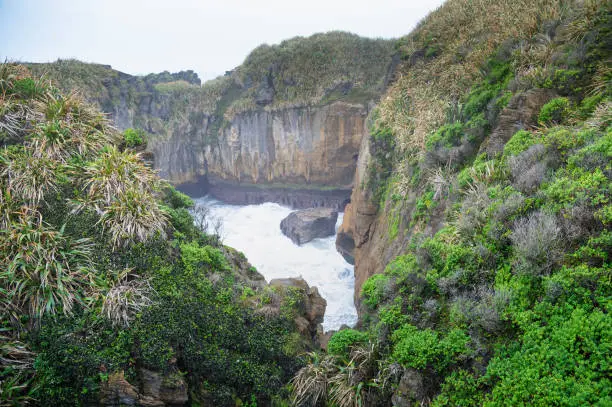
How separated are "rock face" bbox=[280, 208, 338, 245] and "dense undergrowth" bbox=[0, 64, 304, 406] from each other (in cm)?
1591

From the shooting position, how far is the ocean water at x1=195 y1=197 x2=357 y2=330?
52.7 feet

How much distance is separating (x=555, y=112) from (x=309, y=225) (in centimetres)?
1817

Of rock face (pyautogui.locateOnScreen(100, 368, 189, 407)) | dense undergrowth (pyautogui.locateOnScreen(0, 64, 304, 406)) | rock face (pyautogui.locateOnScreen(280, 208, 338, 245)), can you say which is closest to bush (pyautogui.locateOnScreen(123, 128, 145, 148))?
dense undergrowth (pyautogui.locateOnScreen(0, 64, 304, 406))

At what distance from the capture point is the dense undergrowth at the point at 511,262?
2.94 metres

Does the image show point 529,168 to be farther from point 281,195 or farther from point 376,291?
point 281,195

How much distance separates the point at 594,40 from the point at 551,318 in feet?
19.5

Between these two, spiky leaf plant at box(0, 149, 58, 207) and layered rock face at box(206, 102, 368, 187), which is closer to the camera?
spiky leaf plant at box(0, 149, 58, 207)

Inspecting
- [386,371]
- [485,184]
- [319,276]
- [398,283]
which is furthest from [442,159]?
[319,276]

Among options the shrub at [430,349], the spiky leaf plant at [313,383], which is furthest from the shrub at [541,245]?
the spiky leaf plant at [313,383]

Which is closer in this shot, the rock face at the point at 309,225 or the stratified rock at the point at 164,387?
the stratified rock at the point at 164,387

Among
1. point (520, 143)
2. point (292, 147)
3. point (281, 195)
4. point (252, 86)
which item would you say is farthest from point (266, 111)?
point (520, 143)

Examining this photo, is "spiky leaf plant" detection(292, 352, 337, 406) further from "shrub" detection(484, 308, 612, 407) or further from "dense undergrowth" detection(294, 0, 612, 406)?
"shrub" detection(484, 308, 612, 407)

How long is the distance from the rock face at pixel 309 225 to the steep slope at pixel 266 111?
3.96m

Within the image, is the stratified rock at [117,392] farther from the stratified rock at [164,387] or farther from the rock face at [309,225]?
the rock face at [309,225]
